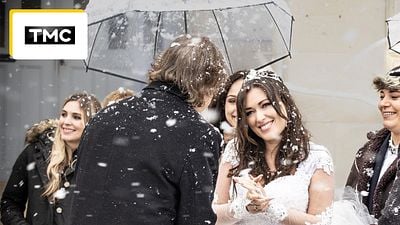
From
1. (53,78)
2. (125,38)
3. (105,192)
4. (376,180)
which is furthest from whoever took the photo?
(53,78)

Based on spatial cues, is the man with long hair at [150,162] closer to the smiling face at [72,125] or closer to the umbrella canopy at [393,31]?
the smiling face at [72,125]

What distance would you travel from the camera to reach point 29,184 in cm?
533

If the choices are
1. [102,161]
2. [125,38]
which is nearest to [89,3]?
[125,38]

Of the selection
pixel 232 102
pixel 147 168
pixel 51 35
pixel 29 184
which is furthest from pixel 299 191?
pixel 51 35

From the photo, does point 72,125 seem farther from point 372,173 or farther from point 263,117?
point 372,173

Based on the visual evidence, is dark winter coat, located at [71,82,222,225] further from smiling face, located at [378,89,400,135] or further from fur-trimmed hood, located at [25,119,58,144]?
fur-trimmed hood, located at [25,119,58,144]

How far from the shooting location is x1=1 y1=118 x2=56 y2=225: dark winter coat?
5.23 m

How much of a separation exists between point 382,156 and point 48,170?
2133 mm

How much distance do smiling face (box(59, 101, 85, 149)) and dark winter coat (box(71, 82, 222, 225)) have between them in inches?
70.7

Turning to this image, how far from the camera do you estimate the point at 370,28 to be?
6547mm

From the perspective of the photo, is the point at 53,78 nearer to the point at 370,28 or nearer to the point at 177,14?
the point at 177,14

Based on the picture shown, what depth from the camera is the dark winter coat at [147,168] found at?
3297 millimetres

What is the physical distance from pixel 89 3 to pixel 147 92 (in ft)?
9.57

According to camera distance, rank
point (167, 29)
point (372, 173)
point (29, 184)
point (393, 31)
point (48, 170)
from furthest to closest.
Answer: point (393, 31) → point (167, 29) → point (29, 184) → point (48, 170) → point (372, 173)
